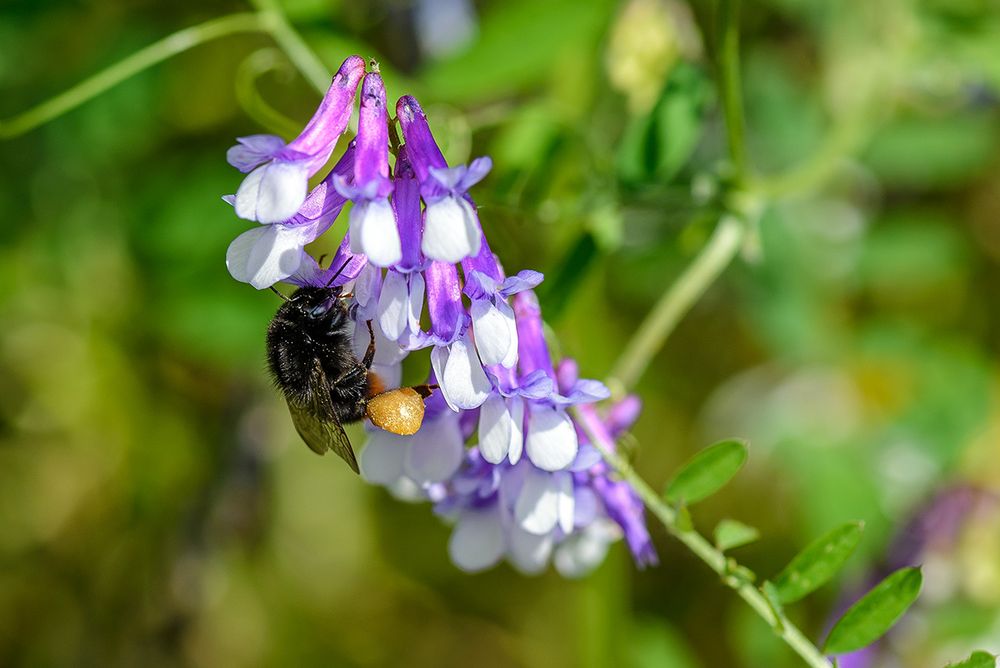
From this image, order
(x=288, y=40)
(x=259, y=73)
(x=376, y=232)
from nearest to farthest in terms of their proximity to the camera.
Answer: (x=376, y=232), (x=288, y=40), (x=259, y=73)

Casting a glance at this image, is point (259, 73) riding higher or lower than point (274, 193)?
higher

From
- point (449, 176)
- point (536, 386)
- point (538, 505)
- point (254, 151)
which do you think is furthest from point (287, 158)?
point (538, 505)

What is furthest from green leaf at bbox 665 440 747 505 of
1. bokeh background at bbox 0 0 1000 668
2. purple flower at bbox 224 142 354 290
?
bokeh background at bbox 0 0 1000 668

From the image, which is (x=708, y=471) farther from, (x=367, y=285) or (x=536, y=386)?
(x=367, y=285)

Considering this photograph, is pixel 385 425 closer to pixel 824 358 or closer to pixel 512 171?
pixel 512 171

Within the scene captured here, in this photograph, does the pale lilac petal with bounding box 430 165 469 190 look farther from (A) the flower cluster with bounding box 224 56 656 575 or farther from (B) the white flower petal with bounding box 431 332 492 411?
(B) the white flower petal with bounding box 431 332 492 411

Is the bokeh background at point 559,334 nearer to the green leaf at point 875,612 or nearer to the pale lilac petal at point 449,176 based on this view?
the green leaf at point 875,612

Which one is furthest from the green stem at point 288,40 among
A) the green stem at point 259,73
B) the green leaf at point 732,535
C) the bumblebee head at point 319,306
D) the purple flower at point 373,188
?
the green leaf at point 732,535
